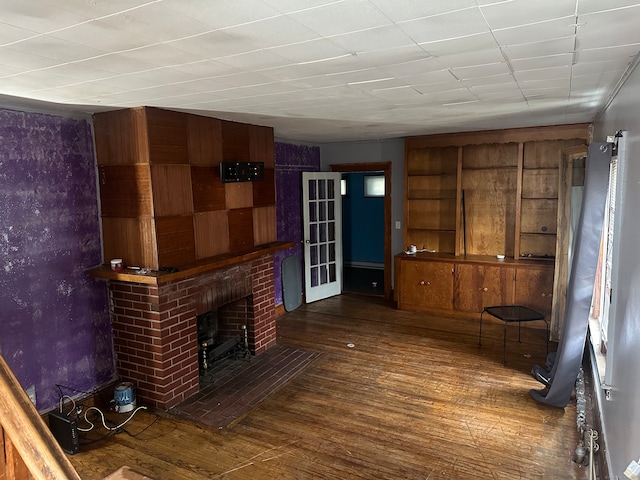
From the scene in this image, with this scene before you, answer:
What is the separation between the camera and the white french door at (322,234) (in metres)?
6.50

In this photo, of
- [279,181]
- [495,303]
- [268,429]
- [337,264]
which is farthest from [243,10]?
[337,264]

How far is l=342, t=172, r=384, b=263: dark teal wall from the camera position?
8.78 metres

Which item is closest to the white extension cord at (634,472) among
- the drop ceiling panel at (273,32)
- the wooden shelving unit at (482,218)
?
the drop ceiling panel at (273,32)

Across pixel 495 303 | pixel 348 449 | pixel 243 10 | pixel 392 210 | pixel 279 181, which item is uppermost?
pixel 243 10

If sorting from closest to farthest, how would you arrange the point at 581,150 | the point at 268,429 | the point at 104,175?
the point at 268,429
the point at 104,175
the point at 581,150

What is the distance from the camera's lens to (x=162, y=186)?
11.5 ft

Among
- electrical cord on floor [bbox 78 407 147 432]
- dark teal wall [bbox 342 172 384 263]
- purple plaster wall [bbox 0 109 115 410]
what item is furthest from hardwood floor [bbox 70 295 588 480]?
dark teal wall [bbox 342 172 384 263]

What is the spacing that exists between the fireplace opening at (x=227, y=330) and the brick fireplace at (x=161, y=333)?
0.48 metres

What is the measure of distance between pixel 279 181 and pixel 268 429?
3.52 m

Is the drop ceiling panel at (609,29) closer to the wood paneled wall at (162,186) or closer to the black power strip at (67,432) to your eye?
the wood paneled wall at (162,186)

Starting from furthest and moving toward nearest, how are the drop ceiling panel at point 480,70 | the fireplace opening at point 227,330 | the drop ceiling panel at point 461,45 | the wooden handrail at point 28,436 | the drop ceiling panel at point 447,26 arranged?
the fireplace opening at point 227,330 < the drop ceiling panel at point 480,70 < the drop ceiling panel at point 461,45 < the drop ceiling panel at point 447,26 < the wooden handrail at point 28,436

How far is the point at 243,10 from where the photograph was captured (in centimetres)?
Result: 149

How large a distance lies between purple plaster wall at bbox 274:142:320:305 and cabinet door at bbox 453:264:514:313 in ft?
7.46

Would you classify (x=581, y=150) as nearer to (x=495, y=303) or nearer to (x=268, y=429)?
(x=495, y=303)
